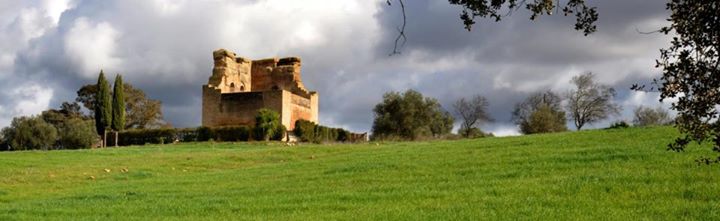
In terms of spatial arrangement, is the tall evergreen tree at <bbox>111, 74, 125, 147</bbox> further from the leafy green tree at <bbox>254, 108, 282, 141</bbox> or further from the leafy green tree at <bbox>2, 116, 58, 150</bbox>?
the leafy green tree at <bbox>254, 108, 282, 141</bbox>

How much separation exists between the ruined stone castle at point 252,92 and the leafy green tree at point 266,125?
3.96 meters

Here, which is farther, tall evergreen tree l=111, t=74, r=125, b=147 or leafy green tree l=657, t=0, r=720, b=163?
tall evergreen tree l=111, t=74, r=125, b=147

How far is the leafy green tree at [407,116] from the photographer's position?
184ft

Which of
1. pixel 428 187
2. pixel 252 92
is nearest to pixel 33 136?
pixel 252 92

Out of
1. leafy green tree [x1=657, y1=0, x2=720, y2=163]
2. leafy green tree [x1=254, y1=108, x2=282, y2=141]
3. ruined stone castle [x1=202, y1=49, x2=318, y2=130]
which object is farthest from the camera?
ruined stone castle [x1=202, y1=49, x2=318, y2=130]

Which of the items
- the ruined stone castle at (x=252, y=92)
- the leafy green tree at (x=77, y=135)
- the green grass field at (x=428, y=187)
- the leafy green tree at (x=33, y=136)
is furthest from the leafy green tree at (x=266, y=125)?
the leafy green tree at (x=33, y=136)

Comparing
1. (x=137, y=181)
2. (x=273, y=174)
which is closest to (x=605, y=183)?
(x=273, y=174)

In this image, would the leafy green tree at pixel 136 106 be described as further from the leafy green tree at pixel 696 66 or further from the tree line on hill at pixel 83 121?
the leafy green tree at pixel 696 66

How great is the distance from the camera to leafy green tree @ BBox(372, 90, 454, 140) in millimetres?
55969

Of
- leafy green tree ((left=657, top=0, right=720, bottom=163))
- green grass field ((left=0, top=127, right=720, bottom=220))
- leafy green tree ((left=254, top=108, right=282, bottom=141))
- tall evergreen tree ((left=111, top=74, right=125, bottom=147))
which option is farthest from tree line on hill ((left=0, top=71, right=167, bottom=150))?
leafy green tree ((left=657, top=0, right=720, bottom=163))

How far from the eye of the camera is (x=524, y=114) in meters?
64.3

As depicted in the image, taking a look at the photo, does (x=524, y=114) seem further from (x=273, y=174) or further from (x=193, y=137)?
(x=273, y=174)

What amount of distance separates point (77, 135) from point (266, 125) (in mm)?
23492

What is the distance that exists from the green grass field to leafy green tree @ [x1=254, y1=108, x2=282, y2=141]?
21083mm
